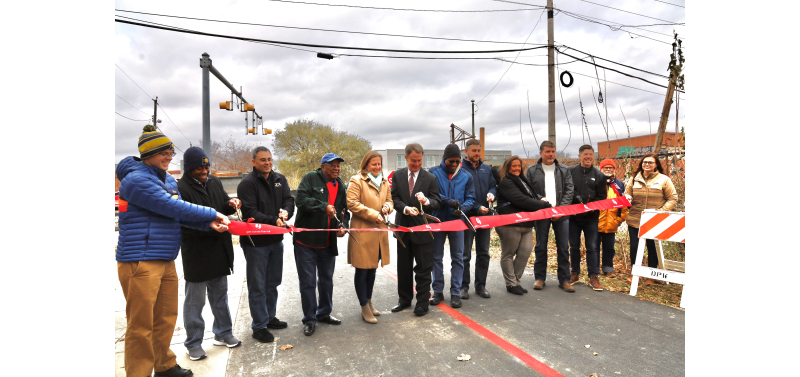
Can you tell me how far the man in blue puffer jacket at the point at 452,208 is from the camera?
5656mm

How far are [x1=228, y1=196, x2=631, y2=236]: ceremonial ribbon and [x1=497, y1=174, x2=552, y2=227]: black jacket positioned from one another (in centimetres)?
11

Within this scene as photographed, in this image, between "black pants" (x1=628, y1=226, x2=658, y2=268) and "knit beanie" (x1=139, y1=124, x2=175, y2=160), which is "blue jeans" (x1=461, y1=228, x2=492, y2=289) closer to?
"black pants" (x1=628, y1=226, x2=658, y2=268)

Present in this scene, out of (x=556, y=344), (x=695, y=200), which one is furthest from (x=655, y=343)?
(x=695, y=200)

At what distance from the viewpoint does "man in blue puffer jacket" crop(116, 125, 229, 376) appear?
3119mm

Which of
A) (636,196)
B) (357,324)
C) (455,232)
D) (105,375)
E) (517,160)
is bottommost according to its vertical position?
(357,324)

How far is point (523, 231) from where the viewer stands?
6094 mm

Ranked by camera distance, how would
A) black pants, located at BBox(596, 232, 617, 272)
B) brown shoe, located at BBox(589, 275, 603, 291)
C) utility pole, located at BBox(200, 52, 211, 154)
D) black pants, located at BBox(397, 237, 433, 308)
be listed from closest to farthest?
black pants, located at BBox(397, 237, 433, 308)
brown shoe, located at BBox(589, 275, 603, 291)
black pants, located at BBox(596, 232, 617, 272)
utility pole, located at BBox(200, 52, 211, 154)

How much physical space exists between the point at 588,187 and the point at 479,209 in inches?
79.9

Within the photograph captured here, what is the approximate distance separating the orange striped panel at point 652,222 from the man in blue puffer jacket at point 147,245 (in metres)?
5.88

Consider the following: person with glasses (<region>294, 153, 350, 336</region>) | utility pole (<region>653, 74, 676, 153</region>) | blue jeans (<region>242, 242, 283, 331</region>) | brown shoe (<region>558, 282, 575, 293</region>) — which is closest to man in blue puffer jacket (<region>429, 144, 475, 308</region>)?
person with glasses (<region>294, 153, 350, 336</region>)

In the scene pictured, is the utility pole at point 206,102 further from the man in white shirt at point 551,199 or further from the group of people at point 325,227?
the man in white shirt at point 551,199

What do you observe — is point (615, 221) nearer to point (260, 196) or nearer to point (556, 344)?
point (556, 344)

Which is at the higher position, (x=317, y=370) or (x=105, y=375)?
(x=105, y=375)

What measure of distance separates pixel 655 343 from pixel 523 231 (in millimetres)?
2312
